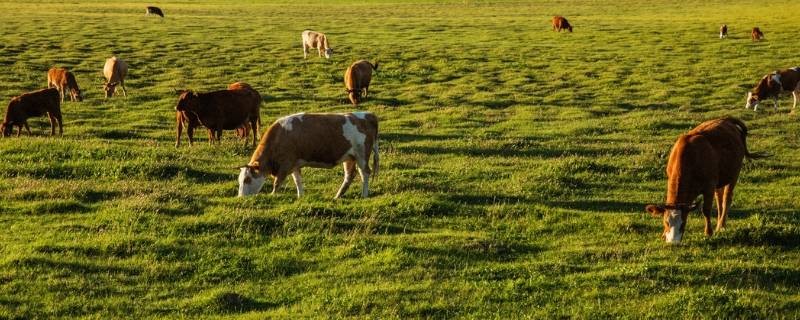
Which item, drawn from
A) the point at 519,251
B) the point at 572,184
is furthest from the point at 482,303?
the point at 572,184

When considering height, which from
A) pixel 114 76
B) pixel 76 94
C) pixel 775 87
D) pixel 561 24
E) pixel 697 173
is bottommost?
pixel 76 94

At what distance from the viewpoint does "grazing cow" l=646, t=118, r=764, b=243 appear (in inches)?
434

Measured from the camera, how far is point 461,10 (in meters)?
88.9

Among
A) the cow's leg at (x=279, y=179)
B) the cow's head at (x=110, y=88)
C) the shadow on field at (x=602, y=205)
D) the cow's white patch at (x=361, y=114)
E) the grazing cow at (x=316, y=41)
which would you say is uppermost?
the cow's white patch at (x=361, y=114)

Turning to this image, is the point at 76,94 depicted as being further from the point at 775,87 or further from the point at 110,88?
the point at 775,87

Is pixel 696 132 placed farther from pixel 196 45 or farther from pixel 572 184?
pixel 196 45

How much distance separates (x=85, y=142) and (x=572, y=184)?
11.5m

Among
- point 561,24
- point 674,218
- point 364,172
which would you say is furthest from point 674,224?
point 561,24

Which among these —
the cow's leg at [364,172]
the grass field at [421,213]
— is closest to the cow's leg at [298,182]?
the grass field at [421,213]

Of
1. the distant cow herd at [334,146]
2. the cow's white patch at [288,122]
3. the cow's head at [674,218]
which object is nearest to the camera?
the cow's head at [674,218]

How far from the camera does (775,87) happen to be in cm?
2575

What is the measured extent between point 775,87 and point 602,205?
15.0 m

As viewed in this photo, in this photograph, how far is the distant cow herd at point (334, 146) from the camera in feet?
37.0

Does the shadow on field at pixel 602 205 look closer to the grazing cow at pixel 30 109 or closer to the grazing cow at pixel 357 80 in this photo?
the grazing cow at pixel 357 80
